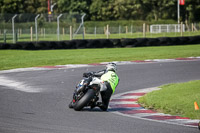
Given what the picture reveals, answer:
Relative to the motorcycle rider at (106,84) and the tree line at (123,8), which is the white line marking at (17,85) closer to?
the motorcycle rider at (106,84)

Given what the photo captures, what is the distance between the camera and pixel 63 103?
1069 centimetres

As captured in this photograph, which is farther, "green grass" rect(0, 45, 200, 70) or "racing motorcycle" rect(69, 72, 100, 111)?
"green grass" rect(0, 45, 200, 70)

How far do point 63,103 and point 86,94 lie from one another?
144cm

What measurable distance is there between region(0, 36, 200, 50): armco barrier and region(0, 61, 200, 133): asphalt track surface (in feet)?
34.4

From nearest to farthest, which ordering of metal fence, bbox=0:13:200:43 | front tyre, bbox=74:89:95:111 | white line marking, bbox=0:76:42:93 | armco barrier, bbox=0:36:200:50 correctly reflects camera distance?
front tyre, bbox=74:89:95:111
white line marking, bbox=0:76:42:93
armco barrier, bbox=0:36:200:50
metal fence, bbox=0:13:200:43

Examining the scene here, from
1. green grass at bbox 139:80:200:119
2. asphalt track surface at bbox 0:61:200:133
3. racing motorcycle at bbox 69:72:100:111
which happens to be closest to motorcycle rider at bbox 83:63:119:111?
racing motorcycle at bbox 69:72:100:111

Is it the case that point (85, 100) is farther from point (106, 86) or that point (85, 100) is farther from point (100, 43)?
point (100, 43)

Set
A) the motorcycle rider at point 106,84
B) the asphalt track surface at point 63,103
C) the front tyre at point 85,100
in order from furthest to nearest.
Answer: the motorcycle rider at point 106,84 → the front tyre at point 85,100 → the asphalt track surface at point 63,103

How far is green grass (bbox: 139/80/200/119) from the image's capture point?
955cm

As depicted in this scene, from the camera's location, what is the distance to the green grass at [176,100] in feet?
31.3

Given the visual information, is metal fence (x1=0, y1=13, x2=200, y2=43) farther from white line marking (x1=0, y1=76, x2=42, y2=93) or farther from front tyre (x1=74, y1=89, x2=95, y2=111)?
front tyre (x1=74, y1=89, x2=95, y2=111)

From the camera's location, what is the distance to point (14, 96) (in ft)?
38.0

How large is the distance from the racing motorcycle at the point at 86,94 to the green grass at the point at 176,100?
1580 millimetres

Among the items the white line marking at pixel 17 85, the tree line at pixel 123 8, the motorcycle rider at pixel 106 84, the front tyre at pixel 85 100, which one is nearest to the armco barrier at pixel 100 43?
the white line marking at pixel 17 85
